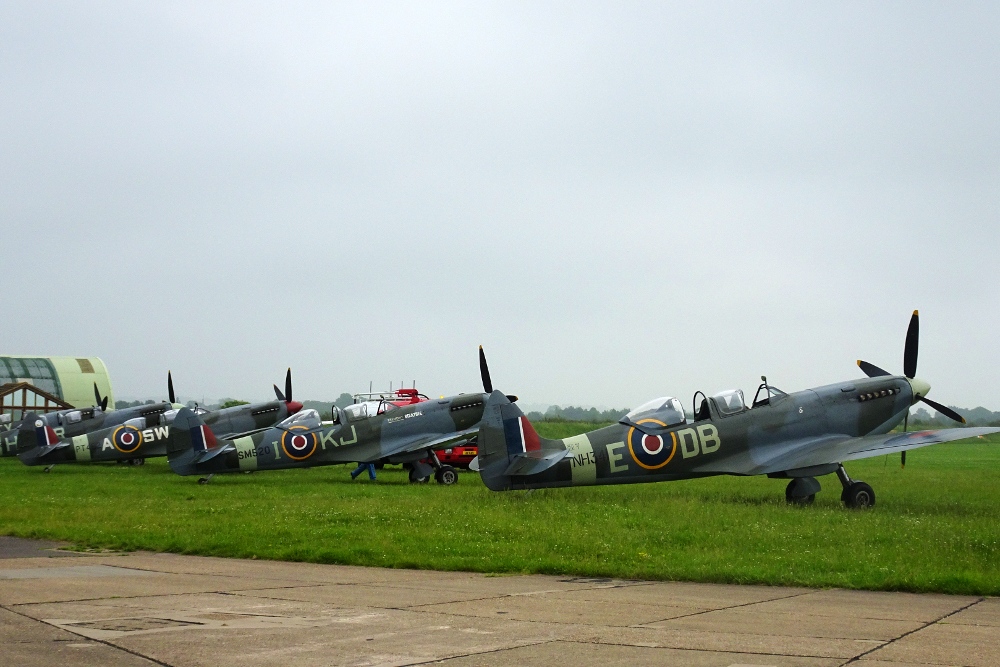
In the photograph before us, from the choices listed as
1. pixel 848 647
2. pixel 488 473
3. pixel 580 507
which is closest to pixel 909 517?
pixel 580 507

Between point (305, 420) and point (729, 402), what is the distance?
1478 cm

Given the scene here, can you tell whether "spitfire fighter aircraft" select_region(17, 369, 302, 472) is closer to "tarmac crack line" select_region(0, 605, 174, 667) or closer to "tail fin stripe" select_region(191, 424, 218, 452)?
"tail fin stripe" select_region(191, 424, 218, 452)

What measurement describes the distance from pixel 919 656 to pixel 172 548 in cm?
1051

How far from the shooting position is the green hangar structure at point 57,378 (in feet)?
275

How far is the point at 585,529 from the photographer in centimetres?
1480

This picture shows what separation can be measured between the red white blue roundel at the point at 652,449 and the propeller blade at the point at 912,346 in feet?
21.6

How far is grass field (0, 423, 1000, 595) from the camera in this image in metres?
11.6

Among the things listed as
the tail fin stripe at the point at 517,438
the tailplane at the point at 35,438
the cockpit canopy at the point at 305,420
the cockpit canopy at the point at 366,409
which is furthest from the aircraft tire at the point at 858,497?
the tailplane at the point at 35,438

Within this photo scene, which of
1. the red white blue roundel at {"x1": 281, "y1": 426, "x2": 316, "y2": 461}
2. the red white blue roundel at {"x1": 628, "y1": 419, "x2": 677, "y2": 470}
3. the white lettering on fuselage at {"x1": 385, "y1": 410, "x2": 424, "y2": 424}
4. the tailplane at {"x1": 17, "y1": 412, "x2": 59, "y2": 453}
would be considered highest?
the tailplane at {"x1": 17, "y1": 412, "x2": 59, "y2": 453}

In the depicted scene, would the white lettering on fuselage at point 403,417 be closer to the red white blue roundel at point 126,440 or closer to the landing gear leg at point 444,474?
the landing gear leg at point 444,474

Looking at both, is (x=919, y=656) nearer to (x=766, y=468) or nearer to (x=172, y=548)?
(x=172, y=548)

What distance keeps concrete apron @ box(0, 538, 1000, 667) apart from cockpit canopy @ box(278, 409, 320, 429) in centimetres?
1840

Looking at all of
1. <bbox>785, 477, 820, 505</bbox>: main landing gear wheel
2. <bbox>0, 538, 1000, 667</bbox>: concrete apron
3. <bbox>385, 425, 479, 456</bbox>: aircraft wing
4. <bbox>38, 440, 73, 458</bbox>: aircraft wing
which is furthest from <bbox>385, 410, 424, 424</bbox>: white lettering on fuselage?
<bbox>0, 538, 1000, 667</bbox>: concrete apron

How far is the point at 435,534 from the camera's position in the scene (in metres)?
14.5
